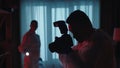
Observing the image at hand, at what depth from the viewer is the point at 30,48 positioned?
414 cm

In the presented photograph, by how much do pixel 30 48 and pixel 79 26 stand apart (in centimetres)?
286

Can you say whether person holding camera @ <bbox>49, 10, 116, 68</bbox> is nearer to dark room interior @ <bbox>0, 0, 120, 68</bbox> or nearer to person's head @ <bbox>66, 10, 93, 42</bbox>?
person's head @ <bbox>66, 10, 93, 42</bbox>

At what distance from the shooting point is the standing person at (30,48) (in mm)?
4093

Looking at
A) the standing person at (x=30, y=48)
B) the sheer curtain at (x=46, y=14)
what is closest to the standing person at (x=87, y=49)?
the standing person at (x=30, y=48)

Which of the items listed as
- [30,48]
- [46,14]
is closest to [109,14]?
[46,14]

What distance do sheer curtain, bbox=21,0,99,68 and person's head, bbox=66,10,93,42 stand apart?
3.88 m

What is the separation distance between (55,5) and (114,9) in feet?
3.66

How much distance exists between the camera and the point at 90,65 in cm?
131

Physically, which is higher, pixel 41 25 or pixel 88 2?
pixel 88 2
